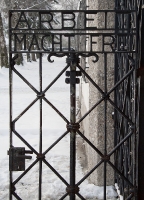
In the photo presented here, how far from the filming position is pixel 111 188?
5242 millimetres

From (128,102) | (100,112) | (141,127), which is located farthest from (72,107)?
(100,112)

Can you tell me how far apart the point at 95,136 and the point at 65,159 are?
1494mm

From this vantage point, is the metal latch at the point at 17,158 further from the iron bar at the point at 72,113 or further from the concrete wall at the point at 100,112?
the concrete wall at the point at 100,112

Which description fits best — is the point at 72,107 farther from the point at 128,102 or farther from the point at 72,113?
the point at 128,102

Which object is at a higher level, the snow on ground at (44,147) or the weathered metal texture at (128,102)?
the weathered metal texture at (128,102)

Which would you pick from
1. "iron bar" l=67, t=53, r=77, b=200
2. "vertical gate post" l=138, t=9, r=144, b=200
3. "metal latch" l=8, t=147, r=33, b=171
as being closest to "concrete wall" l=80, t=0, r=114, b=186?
"vertical gate post" l=138, t=9, r=144, b=200

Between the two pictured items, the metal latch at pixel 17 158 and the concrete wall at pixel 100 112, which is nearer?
the metal latch at pixel 17 158

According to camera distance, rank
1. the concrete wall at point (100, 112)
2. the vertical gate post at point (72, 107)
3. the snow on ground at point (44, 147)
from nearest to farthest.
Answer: the vertical gate post at point (72, 107) → the concrete wall at point (100, 112) → the snow on ground at point (44, 147)

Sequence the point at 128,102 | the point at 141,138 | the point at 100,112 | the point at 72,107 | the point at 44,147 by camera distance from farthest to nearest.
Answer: the point at 44,147 < the point at 100,112 < the point at 128,102 < the point at 141,138 < the point at 72,107

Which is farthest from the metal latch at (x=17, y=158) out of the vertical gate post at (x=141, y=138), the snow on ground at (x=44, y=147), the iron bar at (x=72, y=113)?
the snow on ground at (x=44, y=147)

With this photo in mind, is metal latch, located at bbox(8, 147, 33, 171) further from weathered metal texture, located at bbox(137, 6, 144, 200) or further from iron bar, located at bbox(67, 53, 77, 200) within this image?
weathered metal texture, located at bbox(137, 6, 144, 200)

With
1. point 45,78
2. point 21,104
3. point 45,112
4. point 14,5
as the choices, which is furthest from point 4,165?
point 14,5

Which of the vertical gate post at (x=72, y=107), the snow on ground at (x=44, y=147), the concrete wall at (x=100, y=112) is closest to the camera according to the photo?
the vertical gate post at (x=72, y=107)

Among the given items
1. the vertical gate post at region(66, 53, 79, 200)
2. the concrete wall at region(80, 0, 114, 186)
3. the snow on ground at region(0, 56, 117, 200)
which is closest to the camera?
the vertical gate post at region(66, 53, 79, 200)
